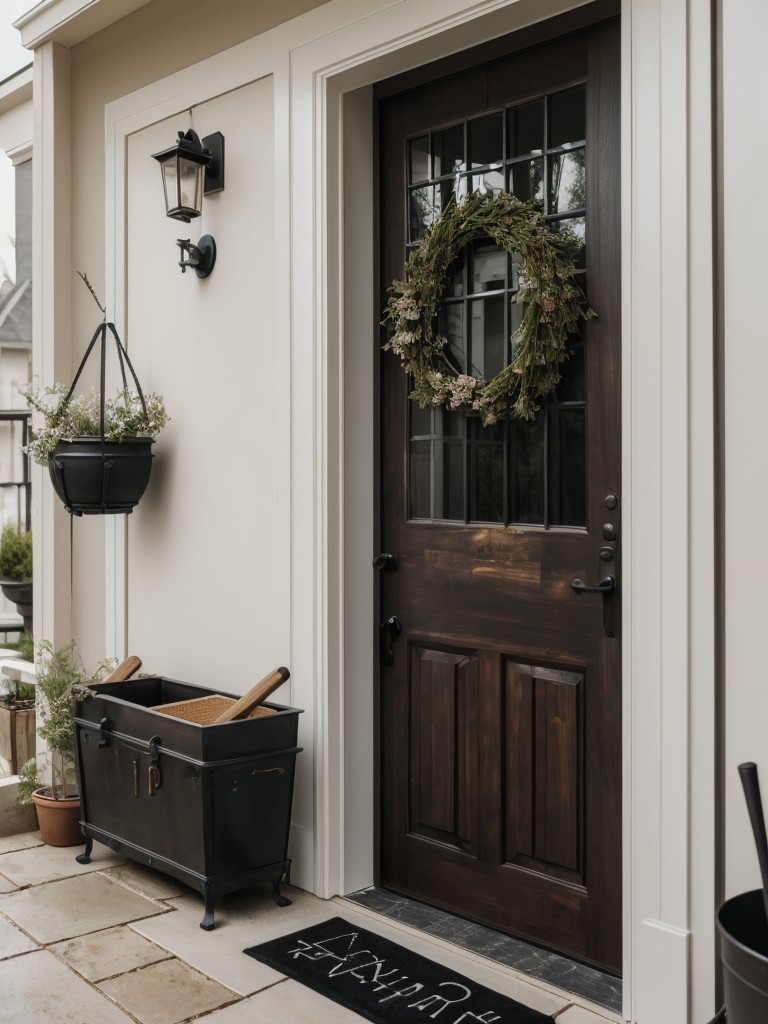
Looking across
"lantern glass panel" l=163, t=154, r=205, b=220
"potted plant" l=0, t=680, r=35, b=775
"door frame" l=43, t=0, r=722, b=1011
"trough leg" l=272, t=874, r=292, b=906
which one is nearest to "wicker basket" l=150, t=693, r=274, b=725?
"door frame" l=43, t=0, r=722, b=1011

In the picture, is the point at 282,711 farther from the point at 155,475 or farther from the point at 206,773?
the point at 155,475

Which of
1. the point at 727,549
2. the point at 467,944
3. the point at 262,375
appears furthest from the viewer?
the point at 262,375

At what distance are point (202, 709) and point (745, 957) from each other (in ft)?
6.14

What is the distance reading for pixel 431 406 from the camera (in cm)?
288

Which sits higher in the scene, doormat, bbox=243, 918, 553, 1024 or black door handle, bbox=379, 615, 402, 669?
black door handle, bbox=379, 615, 402, 669

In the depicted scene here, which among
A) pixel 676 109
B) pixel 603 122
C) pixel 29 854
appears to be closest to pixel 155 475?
pixel 29 854

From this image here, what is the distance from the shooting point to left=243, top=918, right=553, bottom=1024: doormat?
2225 millimetres

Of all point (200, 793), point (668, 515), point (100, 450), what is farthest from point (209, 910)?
point (668, 515)

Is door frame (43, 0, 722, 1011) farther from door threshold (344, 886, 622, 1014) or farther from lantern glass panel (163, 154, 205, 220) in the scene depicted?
lantern glass panel (163, 154, 205, 220)

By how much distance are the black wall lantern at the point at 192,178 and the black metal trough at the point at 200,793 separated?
5.01 ft

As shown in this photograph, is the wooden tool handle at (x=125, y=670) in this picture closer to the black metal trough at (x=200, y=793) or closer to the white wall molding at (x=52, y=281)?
the black metal trough at (x=200, y=793)

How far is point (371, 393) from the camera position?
9.99 feet

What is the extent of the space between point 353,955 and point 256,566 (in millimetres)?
1226

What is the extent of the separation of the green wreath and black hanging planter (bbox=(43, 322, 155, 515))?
104 centimetres
